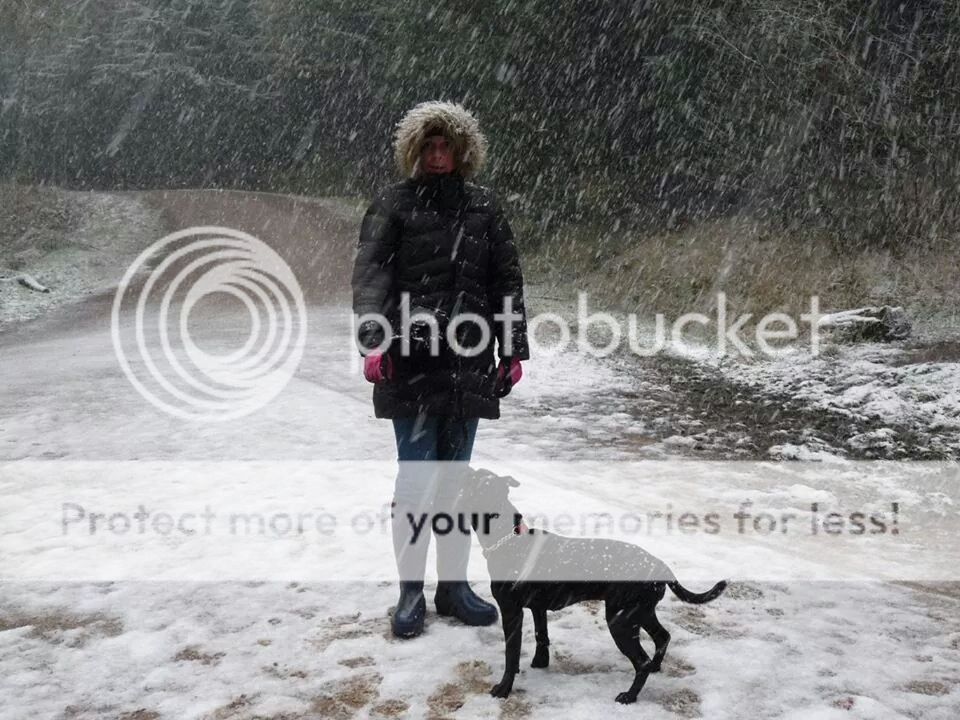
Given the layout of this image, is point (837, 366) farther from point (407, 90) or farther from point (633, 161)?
point (407, 90)

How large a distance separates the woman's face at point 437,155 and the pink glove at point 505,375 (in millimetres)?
915

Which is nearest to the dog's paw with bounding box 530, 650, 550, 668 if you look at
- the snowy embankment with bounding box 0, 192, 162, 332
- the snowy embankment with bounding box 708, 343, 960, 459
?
the snowy embankment with bounding box 708, 343, 960, 459

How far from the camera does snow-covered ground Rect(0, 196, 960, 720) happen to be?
10.7ft

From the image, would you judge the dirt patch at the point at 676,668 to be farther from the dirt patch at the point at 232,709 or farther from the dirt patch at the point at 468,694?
the dirt patch at the point at 232,709

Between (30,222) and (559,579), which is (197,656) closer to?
(559,579)

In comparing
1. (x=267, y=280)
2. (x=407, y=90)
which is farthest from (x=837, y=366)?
(x=407, y=90)

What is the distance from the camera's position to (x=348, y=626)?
152 inches

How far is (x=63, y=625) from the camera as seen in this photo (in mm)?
3896

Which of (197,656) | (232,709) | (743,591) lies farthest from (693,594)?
(197,656)

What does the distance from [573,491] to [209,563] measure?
2.51 m

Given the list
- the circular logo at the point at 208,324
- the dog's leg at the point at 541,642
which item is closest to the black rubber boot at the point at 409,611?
the dog's leg at the point at 541,642

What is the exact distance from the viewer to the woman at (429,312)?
3691mm

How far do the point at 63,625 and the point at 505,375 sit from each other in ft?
7.77

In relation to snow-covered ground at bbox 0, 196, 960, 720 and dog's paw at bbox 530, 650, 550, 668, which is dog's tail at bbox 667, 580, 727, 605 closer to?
snow-covered ground at bbox 0, 196, 960, 720
